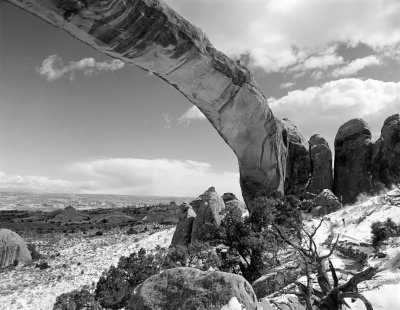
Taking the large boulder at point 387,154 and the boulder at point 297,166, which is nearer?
the large boulder at point 387,154

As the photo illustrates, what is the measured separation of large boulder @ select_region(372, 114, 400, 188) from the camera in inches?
1109

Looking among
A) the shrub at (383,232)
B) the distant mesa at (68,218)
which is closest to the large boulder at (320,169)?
the shrub at (383,232)

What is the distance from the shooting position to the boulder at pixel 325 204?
→ 84.2 feet

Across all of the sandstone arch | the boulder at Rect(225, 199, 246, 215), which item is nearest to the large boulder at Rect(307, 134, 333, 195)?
the sandstone arch

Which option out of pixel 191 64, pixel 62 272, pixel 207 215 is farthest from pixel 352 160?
pixel 62 272

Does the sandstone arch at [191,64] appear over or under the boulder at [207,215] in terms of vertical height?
over

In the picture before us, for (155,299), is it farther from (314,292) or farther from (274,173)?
(274,173)

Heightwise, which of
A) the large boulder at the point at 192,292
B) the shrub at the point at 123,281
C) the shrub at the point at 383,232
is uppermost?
the shrub at the point at 383,232

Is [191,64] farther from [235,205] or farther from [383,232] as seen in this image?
[383,232]

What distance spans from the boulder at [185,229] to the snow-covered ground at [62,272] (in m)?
5.76

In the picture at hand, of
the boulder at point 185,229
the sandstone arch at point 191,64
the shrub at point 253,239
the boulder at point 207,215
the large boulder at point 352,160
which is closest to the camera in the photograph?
the sandstone arch at point 191,64

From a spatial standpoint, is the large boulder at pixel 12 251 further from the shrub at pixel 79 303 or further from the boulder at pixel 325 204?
the boulder at pixel 325 204

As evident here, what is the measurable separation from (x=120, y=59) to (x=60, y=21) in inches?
142

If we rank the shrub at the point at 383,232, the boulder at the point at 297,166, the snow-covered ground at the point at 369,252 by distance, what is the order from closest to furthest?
the snow-covered ground at the point at 369,252 → the shrub at the point at 383,232 → the boulder at the point at 297,166
